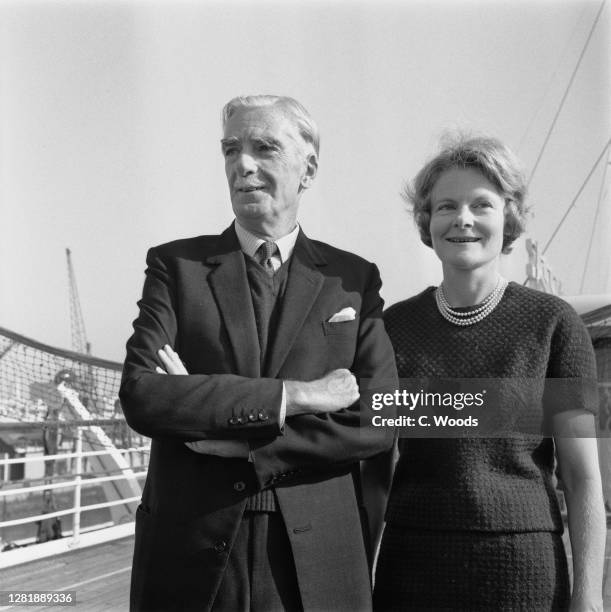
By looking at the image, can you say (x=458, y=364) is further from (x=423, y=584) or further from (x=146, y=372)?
(x=146, y=372)

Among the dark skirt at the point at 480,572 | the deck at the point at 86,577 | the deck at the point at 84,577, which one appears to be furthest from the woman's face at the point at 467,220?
the deck at the point at 84,577

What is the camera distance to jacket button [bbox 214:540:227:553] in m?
1.45

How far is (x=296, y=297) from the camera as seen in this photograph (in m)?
1.61

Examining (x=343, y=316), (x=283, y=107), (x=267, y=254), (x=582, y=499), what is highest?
(x=283, y=107)

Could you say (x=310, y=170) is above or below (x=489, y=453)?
above

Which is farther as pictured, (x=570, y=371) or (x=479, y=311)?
(x=479, y=311)

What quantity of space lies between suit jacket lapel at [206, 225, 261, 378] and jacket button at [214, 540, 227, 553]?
33 centimetres

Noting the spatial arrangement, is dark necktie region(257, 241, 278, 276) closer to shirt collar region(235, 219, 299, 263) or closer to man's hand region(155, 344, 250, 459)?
shirt collar region(235, 219, 299, 263)

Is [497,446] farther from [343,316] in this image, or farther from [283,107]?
[283,107]

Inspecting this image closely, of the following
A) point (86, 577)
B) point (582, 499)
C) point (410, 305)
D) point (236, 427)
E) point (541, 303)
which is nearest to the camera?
point (236, 427)

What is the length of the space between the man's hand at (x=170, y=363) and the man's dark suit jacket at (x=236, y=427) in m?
0.02

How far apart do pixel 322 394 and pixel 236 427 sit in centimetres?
19

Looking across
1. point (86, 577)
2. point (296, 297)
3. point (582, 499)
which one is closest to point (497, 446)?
point (582, 499)

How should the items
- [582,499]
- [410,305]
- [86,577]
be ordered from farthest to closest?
[86,577]
[410,305]
[582,499]
